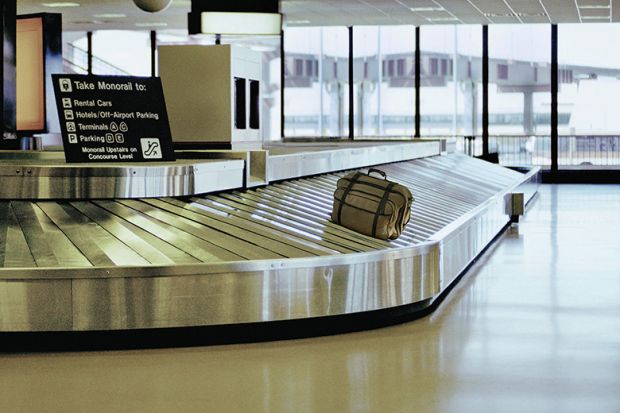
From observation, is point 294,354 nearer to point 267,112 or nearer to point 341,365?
point 341,365

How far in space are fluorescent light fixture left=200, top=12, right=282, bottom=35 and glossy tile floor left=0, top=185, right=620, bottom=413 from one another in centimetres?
848

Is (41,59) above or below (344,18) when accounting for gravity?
below

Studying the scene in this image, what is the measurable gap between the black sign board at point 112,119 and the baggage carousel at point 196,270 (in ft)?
1.81

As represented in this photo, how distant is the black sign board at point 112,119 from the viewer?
280 inches

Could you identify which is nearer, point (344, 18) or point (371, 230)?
point (371, 230)

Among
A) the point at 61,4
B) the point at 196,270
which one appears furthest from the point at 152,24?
the point at 196,270

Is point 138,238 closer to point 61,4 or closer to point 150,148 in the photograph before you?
point 150,148

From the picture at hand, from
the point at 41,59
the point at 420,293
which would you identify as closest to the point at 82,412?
the point at 420,293

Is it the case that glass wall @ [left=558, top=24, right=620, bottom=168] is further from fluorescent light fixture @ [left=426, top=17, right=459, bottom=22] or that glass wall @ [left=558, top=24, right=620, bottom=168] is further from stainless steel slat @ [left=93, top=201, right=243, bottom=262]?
stainless steel slat @ [left=93, top=201, right=243, bottom=262]

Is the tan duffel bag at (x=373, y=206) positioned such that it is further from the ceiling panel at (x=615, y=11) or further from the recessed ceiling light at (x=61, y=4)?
the recessed ceiling light at (x=61, y=4)

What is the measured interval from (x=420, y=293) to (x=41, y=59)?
9446 millimetres

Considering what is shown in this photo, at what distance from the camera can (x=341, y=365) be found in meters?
5.25

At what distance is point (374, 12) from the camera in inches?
840

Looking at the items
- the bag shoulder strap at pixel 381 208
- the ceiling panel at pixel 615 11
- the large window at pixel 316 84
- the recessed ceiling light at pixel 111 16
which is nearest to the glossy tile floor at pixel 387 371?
the bag shoulder strap at pixel 381 208
